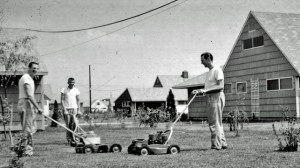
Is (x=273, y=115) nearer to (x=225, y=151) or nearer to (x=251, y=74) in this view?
(x=251, y=74)

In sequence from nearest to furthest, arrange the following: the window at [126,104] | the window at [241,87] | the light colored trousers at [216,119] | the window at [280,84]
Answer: the light colored trousers at [216,119], the window at [280,84], the window at [241,87], the window at [126,104]

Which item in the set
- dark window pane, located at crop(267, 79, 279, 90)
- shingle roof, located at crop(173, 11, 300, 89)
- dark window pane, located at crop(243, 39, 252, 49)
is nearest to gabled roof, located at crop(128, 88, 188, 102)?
dark window pane, located at crop(243, 39, 252, 49)

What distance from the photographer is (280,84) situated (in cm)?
2403

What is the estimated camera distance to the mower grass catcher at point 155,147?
8.31 metres

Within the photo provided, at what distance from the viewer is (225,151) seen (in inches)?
335

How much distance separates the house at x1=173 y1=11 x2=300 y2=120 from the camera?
23.3 meters

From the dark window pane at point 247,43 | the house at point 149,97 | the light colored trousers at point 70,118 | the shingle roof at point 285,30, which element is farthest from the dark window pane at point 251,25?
the house at point 149,97

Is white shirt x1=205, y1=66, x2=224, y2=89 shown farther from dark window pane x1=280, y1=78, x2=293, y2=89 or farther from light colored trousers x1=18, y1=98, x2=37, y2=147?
dark window pane x1=280, y1=78, x2=293, y2=89

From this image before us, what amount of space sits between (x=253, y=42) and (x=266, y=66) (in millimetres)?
1907

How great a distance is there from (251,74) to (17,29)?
1298 centimetres

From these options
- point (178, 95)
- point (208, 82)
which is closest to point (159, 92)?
point (178, 95)

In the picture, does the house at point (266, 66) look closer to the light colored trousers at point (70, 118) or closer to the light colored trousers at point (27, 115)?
the light colored trousers at point (70, 118)

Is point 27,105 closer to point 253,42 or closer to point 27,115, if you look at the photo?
point 27,115

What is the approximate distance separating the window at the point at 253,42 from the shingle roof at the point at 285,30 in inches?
33.4
